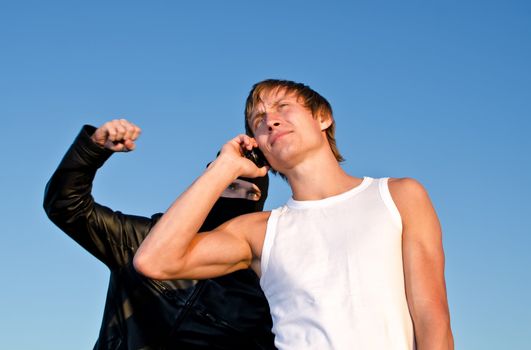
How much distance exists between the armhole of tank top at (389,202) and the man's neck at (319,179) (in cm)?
20

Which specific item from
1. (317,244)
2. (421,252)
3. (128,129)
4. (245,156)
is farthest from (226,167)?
(421,252)

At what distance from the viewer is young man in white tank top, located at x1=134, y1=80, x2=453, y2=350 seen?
146 inches

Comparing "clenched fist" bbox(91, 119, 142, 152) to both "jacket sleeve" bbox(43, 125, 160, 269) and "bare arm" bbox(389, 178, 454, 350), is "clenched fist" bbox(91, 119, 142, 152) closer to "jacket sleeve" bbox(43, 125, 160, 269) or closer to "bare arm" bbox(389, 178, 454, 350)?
"jacket sleeve" bbox(43, 125, 160, 269)

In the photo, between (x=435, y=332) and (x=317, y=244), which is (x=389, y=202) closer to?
(x=317, y=244)

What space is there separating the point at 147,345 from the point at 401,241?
2.05 m

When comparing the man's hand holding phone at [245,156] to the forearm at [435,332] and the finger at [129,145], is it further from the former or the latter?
the forearm at [435,332]

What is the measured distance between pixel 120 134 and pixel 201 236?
2.59ft

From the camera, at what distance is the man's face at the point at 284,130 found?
4332 millimetres

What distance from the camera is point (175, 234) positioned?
4.11m

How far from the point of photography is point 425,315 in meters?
3.68

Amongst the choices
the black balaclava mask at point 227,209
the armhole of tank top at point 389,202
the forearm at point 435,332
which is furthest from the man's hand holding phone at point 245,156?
the forearm at point 435,332

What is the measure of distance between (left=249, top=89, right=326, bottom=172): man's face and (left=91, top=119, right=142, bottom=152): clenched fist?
0.79 meters

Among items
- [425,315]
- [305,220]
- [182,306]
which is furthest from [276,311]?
[182,306]

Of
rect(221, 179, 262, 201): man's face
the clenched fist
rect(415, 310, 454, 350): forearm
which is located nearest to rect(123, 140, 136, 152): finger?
the clenched fist
